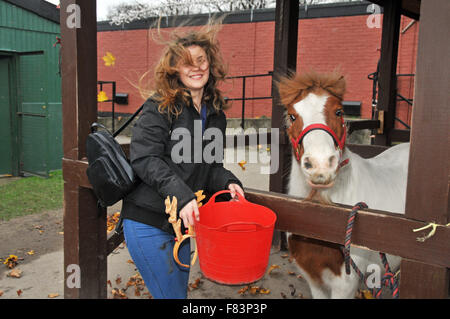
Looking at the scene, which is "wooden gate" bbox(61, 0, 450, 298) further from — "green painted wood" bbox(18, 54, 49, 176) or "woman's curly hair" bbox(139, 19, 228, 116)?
"green painted wood" bbox(18, 54, 49, 176)

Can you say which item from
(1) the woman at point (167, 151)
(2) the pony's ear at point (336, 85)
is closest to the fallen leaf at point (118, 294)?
(1) the woman at point (167, 151)

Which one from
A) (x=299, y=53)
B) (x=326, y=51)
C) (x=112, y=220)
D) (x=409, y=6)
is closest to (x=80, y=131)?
(x=112, y=220)

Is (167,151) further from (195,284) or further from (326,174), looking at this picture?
(195,284)

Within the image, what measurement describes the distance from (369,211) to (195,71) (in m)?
1.08

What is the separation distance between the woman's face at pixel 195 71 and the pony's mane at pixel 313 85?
1.78ft

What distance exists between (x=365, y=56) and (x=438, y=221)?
1191 cm

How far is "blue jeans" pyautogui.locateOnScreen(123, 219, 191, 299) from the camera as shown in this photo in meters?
1.91

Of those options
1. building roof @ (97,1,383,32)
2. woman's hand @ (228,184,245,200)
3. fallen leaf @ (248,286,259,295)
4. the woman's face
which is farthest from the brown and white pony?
building roof @ (97,1,383,32)

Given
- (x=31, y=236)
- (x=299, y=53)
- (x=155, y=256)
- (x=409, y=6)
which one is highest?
(x=299, y=53)

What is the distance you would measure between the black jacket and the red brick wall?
833 centimetres

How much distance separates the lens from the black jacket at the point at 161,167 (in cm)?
172

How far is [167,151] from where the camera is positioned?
1899 mm

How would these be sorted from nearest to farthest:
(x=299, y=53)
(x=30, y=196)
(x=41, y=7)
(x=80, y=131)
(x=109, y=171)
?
(x=109, y=171), (x=80, y=131), (x=30, y=196), (x=41, y=7), (x=299, y=53)
